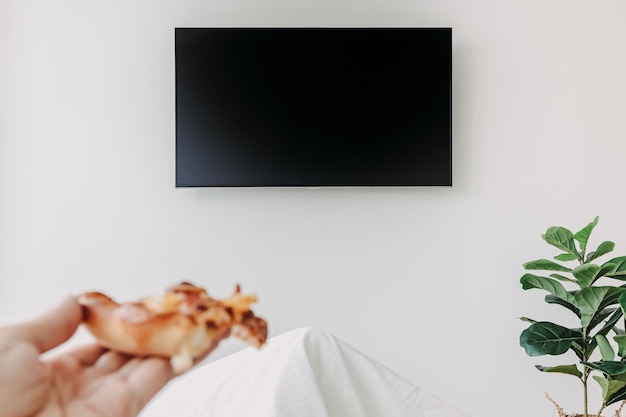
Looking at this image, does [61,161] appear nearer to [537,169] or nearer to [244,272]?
[244,272]

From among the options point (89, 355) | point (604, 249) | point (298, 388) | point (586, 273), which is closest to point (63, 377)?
point (89, 355)

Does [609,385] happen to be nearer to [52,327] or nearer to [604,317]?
[604,317]

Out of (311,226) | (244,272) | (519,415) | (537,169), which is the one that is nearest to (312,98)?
(311,226)

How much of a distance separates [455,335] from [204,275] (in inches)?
42.6

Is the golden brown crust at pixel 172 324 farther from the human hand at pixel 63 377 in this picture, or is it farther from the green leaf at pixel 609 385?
the green leaf at pixel 609 385

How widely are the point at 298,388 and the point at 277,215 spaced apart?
1562mm

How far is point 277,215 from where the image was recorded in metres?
2.72

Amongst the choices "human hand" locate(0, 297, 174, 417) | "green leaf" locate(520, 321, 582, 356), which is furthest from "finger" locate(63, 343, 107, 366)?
"green leaf" locate(520, 321, 582, 356)

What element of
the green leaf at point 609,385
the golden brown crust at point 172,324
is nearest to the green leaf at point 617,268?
the green leaf at point 609,385

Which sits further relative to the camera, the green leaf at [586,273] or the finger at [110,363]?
the green leaf at [586,273]

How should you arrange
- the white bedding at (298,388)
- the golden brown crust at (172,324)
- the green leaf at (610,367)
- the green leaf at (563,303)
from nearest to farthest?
the golden brown crust at (172,324) < the white bedding at (298,388) < the green leaf at (610,367) < the green leaf at (563,303)

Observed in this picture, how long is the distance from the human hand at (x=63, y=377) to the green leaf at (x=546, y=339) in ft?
6.55

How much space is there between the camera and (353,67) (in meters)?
2.66

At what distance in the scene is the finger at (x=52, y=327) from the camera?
1.46 feet
